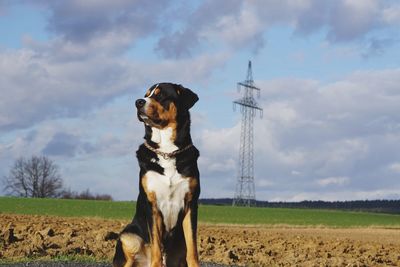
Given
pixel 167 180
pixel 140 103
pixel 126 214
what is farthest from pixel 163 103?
pixel 126 214

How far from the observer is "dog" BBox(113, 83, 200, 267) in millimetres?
6750

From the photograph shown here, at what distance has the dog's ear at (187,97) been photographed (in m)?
6.86

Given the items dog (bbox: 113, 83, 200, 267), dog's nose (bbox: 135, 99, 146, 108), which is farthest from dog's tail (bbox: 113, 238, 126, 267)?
dog's nose (bbox: 135, 99, 146, 108)

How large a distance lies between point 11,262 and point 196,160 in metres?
4.44

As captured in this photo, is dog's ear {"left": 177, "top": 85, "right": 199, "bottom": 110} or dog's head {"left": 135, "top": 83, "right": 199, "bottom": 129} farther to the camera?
dog's ear {"left": 177, "top": 85, "right": 199, "bottom": 110}

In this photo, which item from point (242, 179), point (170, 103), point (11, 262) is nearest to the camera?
point (170, 103)

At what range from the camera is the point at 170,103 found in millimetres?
6758

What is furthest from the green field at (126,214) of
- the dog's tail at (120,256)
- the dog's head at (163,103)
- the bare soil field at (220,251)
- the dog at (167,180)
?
the dog's head at (163,103)

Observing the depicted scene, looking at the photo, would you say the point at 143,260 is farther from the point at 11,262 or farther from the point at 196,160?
the point at 11,262

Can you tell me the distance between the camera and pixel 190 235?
680cm

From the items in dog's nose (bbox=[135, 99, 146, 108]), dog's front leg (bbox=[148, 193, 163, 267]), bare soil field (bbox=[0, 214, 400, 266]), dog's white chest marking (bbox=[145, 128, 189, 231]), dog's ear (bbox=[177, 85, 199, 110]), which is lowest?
bare soil field (bbox=[0, 214, 400, 266])

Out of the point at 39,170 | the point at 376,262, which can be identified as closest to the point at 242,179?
the point at 39,170

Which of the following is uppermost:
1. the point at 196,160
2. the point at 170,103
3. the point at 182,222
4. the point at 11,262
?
the point at 170,103

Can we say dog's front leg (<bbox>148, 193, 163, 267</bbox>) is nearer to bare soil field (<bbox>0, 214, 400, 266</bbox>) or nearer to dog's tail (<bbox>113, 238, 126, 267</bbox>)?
dog's tail (<bbox>113, 238, 126, 267</bbox>)
